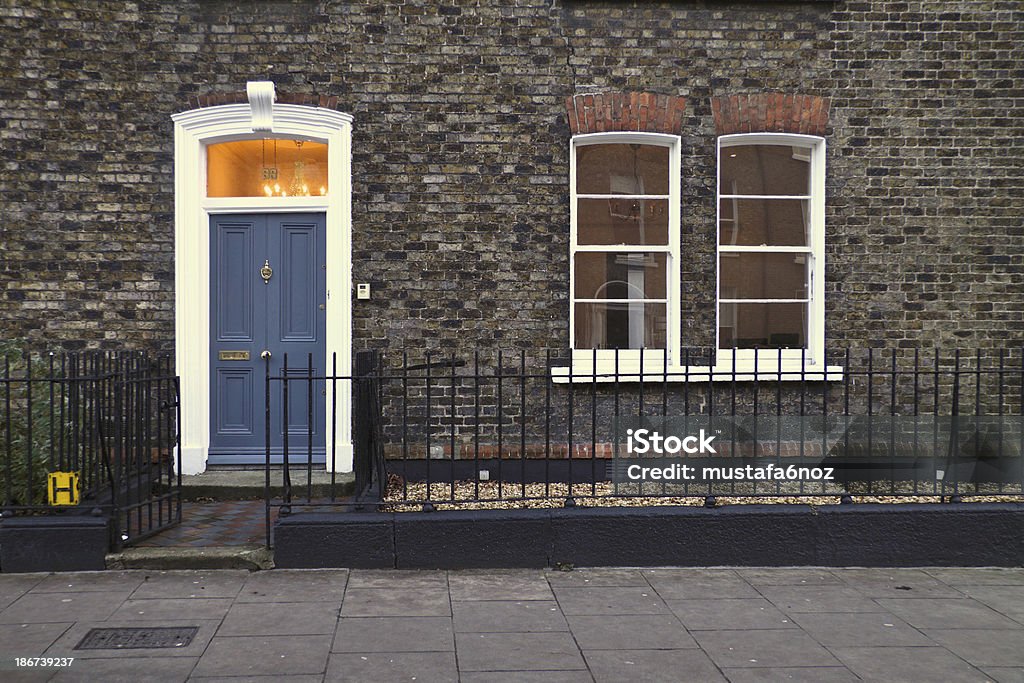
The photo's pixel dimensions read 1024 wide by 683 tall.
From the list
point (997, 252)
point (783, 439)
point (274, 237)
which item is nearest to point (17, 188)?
point (274, 237)

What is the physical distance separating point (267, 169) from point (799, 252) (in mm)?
5012

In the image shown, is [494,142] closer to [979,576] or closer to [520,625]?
[520,625]

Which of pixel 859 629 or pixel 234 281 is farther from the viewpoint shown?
pixel 234 281

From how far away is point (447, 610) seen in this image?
5348 mm

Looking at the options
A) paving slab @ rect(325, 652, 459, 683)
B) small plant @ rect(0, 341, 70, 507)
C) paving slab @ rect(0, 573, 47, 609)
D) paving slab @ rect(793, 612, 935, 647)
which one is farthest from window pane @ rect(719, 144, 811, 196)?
paving slab @ rect(0, 573, 47, 609)

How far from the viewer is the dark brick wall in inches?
315

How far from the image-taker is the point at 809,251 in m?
8.51

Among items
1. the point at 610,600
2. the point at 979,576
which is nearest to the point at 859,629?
the point at 610,600

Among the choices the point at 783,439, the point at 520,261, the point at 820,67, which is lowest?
the point at 783,439

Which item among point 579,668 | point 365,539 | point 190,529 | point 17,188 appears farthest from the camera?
point 17,188

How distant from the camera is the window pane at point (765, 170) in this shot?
27.9 ft

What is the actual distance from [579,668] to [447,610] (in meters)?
1.12

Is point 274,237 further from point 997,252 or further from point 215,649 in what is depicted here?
point 997,252

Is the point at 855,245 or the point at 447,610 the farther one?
the point at 855,245
